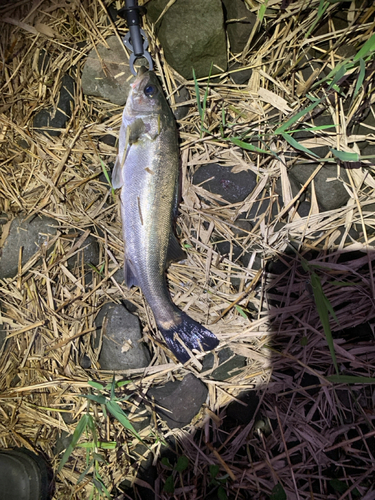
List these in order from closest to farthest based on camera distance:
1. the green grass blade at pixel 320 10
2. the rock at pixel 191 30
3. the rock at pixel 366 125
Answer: the green grass blade at pixel 320 10 < the rock at pixel 191 30 < the rock at pixel 366 125

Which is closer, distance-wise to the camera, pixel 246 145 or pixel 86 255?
pixel 246 145

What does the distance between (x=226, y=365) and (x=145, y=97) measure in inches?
102

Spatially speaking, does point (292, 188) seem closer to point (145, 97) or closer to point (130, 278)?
point (145, 97)

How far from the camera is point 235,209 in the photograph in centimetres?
295

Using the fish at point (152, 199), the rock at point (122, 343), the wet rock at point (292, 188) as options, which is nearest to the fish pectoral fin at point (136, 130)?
the fish at point (152, 199)

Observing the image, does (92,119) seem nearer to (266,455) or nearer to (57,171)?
(57,171)

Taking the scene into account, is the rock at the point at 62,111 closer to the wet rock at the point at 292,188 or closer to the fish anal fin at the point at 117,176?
the fish anal fin at the point at 117,176

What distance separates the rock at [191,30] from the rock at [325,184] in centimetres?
131

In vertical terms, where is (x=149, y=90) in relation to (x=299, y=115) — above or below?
above

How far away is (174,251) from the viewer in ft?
9.27

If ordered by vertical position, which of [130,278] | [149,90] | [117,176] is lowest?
[130,278]

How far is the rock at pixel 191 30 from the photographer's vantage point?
264 centimetres

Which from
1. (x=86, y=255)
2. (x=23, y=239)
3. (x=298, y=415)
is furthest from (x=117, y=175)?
(x=298, y=415)

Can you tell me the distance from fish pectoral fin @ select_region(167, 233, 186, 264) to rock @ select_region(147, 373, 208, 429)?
3.65 feet
